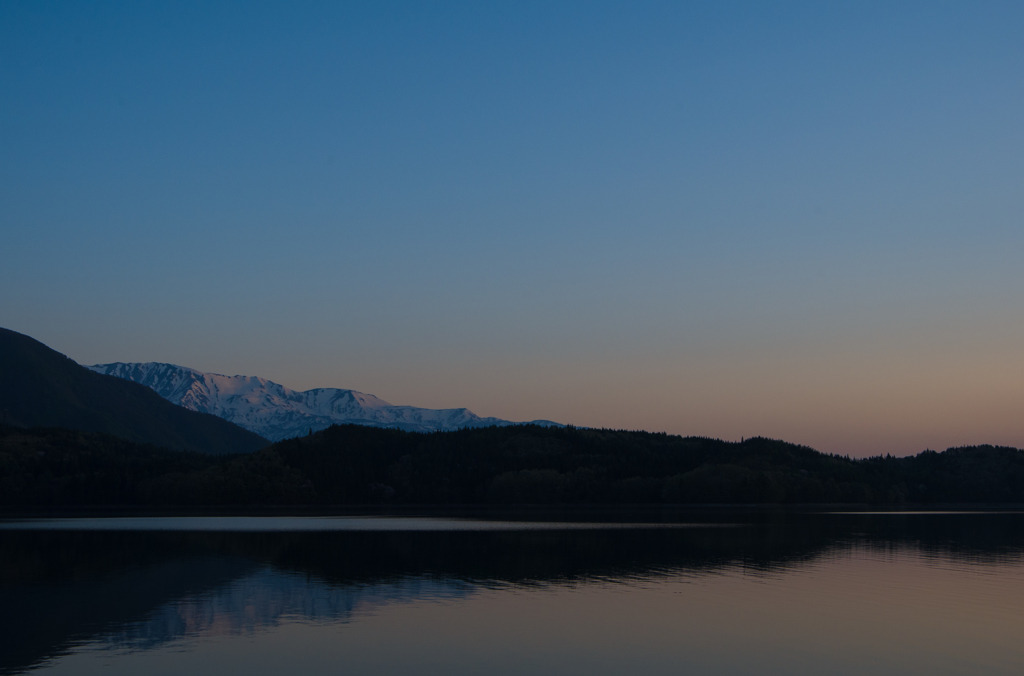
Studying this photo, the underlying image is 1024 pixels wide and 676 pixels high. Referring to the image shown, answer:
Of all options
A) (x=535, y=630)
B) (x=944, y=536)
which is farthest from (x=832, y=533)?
(x=535, y=630)

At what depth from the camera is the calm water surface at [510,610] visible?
110 ft

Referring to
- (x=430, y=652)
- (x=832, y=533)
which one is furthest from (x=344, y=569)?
(x=832, y=533)

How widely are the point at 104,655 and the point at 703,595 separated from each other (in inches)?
1254

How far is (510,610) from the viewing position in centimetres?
4572

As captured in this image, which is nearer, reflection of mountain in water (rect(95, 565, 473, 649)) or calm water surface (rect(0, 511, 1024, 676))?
calm water surface (rect(0, 511, 1024, 676))

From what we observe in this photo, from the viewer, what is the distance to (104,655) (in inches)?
1329

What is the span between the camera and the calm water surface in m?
33.5

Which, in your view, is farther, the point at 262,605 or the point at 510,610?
the point at 262,605

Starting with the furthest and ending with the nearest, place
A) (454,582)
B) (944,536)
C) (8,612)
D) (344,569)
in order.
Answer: (944,536), (344,569), (454,582), (8,612)

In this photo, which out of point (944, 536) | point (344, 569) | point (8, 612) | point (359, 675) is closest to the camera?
point (359, 675)

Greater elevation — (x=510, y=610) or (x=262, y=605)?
(x=510, y=610)

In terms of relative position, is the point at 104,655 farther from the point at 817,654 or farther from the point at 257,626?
the point at 817,654

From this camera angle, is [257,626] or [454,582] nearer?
[257,626]

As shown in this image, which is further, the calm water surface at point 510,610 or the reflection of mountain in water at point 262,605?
the reflection of mountain in water at point 262,605
